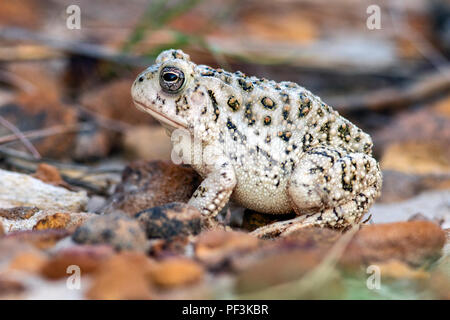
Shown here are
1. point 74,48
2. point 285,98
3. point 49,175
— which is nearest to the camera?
point 285,98

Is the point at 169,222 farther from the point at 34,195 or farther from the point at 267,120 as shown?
the point at 34,195

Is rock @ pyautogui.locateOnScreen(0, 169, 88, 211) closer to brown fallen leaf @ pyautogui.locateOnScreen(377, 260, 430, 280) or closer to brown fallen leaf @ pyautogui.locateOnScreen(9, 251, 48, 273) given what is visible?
brown fallen leaf @ pyautogui.locateOnScreen(9, 251, 48, 273)

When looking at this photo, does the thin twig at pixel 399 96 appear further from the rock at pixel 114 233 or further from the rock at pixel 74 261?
the rock at pixel 74 261

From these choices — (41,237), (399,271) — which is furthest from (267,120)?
(41,237)

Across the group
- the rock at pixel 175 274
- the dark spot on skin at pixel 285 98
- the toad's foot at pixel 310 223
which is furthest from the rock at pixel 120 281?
the dark spot on skin at pixel 285 98

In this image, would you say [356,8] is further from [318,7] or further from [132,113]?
[132,113]

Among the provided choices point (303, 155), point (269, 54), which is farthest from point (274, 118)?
point (269, 54)

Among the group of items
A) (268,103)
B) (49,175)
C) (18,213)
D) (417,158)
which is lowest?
(18,213)
